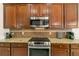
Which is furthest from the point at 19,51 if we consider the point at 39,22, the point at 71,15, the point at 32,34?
the point at 71,15

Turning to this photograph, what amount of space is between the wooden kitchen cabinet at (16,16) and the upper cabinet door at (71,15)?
1165mm

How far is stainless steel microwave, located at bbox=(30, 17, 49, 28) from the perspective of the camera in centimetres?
480

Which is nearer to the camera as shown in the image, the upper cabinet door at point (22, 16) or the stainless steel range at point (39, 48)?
the stainless steel range at point (39, 48)

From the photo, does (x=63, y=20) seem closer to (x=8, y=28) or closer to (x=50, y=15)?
(x=50, y=15)

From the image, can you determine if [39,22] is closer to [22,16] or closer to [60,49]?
[22,16]

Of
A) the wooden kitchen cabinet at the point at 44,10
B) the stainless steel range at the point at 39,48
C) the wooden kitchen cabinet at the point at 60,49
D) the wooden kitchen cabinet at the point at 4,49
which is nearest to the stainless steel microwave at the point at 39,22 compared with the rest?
the wooden kitchen cabinet at the point at 44,10

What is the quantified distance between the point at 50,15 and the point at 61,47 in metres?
1.01

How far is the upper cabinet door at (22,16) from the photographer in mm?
4895

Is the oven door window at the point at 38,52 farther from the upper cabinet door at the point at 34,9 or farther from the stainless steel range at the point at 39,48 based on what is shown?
the upper cabinet door at the point at 34,9

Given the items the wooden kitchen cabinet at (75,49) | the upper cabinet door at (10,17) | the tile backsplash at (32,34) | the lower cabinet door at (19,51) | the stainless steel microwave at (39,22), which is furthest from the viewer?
the tile backsplash at (32,34)

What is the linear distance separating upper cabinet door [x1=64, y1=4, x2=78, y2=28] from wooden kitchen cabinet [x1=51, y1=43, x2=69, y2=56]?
0.67m

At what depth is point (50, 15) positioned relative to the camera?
16.0 ft

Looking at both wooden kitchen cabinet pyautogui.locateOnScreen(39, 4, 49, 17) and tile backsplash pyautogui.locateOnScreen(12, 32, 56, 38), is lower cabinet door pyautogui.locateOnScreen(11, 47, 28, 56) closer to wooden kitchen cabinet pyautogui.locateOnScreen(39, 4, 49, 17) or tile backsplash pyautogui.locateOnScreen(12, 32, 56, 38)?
tile backsplash pyautogui.locateOnScreen(12, 32, 56, 38)

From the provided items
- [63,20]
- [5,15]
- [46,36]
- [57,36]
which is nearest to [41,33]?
[46,36]
